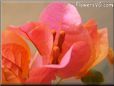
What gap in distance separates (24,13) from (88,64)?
27 centimetres

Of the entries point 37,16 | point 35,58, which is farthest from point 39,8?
point 35,58

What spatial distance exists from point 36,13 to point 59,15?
0.08 metres

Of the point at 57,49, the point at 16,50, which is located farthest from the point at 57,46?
the point at 16,50

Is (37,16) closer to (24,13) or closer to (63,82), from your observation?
(24,13)

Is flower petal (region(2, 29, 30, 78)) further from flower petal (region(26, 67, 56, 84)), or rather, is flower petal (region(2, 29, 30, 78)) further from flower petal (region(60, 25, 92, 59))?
flower petal (region(60, 25, 92, 59))

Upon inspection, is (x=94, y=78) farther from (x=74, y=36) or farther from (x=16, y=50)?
(x=16, y=50)

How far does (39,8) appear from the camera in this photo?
0.73 m

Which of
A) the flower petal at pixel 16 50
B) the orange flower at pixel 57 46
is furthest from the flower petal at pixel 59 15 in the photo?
the flower petal at pixel 16 50

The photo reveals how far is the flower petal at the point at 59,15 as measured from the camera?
694 mm

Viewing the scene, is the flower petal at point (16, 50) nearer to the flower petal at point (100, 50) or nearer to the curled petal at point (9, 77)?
the curled petal at point (9, 77)

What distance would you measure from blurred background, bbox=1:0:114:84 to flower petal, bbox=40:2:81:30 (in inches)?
0.7

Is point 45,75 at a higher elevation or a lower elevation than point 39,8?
lower

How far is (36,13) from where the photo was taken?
A: 2.39 feet

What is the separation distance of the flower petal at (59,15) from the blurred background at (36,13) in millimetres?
18
